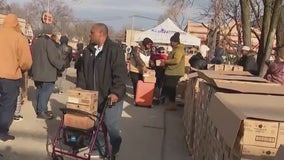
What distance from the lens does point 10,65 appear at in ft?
24.7

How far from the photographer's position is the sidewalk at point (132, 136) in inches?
297

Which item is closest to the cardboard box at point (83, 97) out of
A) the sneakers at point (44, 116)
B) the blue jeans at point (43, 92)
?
the blue jeans at point (43, 92)

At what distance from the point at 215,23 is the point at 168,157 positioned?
26.5 metres

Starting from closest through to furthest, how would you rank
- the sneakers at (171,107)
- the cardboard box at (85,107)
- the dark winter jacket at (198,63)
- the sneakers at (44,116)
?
the cardboard box at (85,107), the sneakers at (44,116), the sneakers at (171,107), the dark winter jacket at (198,63)

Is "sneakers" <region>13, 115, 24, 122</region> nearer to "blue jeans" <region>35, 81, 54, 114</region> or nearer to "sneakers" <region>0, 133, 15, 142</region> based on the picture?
"blue jeans" <region>35, 81, 54, 114</region>

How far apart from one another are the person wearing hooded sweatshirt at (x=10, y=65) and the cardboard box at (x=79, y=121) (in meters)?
1.49

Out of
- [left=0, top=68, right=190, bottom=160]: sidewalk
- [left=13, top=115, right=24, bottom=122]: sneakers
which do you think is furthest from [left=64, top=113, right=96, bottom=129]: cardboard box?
[left=13, top=115, right=24, bottom=122]: sneakers

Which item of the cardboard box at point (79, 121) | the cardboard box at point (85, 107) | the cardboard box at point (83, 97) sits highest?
the cardboard box at point (83, 97)

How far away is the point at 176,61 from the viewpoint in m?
11.8

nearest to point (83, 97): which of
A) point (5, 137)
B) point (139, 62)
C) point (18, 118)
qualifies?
point (5, 137)

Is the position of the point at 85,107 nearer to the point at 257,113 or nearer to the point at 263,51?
the point at 257,113

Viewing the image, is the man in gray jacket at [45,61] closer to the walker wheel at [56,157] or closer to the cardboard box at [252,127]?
the walker wheel at [56,157]

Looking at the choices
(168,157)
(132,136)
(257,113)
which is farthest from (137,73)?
(257,113)

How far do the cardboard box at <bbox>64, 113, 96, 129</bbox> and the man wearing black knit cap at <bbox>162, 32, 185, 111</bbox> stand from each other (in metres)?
5.55
